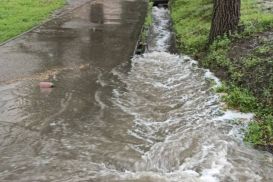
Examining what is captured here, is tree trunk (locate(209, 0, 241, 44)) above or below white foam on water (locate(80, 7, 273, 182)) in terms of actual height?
above

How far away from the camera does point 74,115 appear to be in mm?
7316

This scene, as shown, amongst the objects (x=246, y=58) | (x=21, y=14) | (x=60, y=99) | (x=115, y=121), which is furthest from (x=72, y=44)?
(x=115, y=121)

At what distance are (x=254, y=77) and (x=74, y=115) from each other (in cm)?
357

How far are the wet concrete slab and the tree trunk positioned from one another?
232cm

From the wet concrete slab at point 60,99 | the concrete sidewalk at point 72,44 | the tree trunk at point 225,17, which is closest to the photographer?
the wet concrete slab at point 60,99

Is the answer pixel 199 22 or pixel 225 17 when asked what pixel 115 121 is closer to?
pixel 225 17

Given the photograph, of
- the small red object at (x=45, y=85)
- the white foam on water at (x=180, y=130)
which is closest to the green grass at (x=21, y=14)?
the small red object at (x=45, y=85)

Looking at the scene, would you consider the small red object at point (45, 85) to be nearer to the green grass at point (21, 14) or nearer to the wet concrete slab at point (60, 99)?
the wet concrete slab at point (60, 99)

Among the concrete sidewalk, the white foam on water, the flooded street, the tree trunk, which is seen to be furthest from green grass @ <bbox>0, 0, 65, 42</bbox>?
the tree trunk

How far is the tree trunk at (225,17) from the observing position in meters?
10.8

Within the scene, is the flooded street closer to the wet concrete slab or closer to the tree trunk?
the wet concrete slab

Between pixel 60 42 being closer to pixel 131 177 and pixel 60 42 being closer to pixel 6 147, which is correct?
pixel 6 147

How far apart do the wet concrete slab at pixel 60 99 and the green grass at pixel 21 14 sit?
0.60 meters

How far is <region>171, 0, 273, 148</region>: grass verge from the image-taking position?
727 cm
